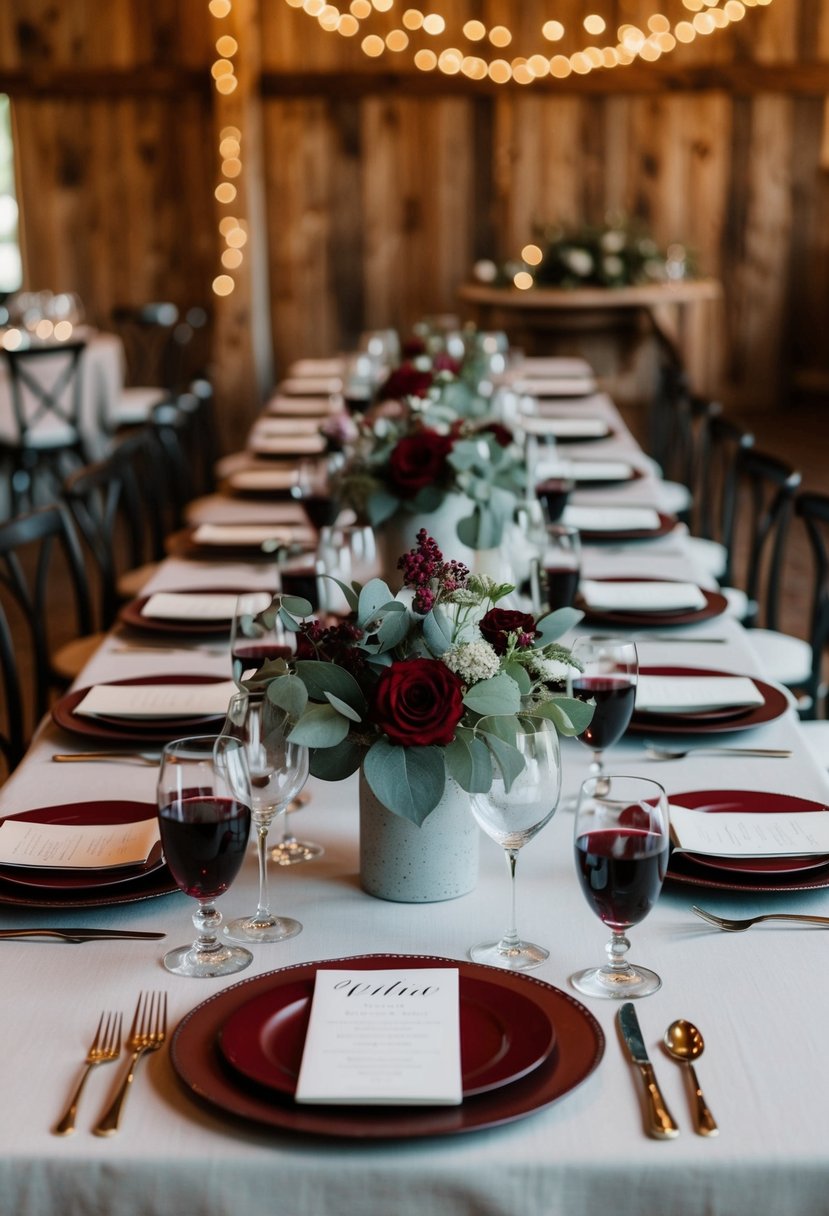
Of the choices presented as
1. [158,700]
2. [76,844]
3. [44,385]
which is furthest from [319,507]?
[44,385]

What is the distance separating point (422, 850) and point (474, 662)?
0.22 meters

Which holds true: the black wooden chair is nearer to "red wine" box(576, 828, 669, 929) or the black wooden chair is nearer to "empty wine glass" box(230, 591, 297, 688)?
"empty wine glass" box(230, 591, 297, 688)

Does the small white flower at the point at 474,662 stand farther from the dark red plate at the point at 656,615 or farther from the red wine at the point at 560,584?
the dark red plate at the point at 656,615

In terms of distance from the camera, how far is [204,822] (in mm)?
1274

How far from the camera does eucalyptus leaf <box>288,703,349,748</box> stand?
4.38ft

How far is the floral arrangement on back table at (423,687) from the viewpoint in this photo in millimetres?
1306

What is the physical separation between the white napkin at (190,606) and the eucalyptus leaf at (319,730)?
107cm

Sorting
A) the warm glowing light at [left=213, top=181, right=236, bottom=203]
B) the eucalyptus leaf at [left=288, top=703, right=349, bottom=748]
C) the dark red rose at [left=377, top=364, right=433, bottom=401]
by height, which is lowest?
the eucalyptus leaf at [left=288, top=703, right=349, bottom=748]

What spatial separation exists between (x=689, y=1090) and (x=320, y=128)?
25.8ft

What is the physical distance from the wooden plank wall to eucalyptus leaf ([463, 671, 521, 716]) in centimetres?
718

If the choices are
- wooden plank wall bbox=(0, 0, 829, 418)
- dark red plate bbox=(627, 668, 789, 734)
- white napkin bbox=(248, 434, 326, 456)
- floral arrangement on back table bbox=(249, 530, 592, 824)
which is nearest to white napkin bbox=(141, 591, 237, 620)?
dark red plate bbox=(627, 668, 789, 734)

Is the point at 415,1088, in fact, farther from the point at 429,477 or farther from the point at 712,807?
the point at 429,477

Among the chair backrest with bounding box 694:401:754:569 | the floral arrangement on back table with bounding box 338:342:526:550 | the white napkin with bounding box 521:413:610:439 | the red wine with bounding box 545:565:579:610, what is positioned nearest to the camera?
the red wine with bounding box 545:565:579:610

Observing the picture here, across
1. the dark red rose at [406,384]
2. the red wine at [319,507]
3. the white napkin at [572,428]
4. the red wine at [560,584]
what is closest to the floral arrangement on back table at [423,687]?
the red wine at [560,584]
